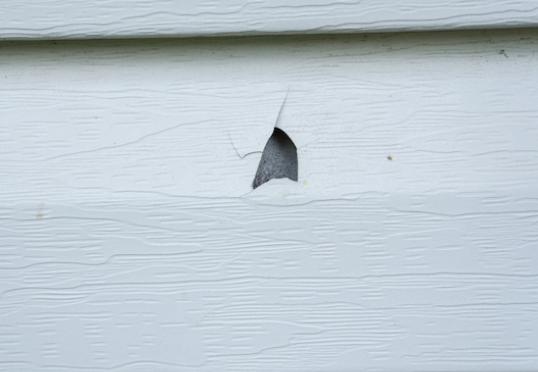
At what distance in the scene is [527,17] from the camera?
0.44m

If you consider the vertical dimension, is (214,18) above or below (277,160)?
above

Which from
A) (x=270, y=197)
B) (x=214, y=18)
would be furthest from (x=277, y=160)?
(x=214, y=18)

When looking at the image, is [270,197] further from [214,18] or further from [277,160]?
[214,18]

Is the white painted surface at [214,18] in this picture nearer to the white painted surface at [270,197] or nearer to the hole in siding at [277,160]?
the white painted surface at [270,197]

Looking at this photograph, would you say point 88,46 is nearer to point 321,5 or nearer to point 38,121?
point 38,121

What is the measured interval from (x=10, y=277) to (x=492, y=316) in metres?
0.64

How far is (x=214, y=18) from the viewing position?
0.44m

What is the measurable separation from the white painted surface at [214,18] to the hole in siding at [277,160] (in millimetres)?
134

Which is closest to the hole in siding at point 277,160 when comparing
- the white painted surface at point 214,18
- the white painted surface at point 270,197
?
the white painted surface at point 270,197

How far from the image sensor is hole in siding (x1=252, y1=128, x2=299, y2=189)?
479 millimetres

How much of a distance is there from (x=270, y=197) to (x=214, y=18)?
0.23 m

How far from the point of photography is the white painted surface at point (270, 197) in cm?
47

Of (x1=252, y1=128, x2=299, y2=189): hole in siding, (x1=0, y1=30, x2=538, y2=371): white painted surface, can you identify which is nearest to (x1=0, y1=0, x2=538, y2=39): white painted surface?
(x1=0, y1=30, x2=538, y2=371): white painted surface

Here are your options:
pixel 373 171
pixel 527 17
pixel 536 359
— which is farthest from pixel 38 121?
pixel 536 359
